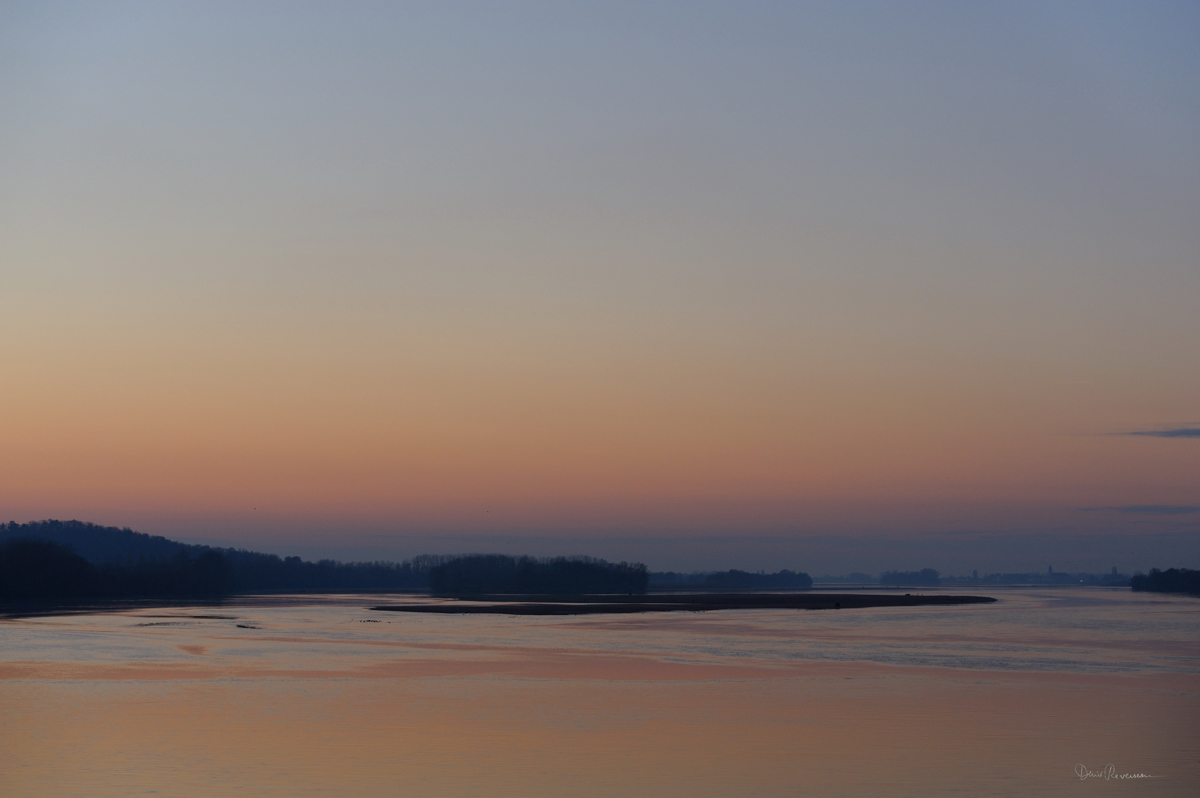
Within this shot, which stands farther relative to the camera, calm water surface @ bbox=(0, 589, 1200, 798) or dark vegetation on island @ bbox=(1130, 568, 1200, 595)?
dark vegetation on island @ bbox=(1130, 568, 1200, 595)

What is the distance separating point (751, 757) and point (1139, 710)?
37.7 ft

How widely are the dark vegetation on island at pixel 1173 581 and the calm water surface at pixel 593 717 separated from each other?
13694 cm

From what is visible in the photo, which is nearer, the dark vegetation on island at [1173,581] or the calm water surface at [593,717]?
the calm water surface at [593,717]

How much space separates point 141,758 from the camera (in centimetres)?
2067

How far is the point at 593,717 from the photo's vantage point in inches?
1019

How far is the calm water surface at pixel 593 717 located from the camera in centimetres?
1905

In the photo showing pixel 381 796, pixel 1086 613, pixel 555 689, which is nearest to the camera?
pixel 381 796

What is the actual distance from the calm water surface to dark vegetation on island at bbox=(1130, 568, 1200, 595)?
136944 millimetres

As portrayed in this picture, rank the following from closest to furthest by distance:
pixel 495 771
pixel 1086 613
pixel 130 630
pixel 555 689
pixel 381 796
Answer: pixel 381 796
pixel 495 771
pixel 555 689
pixel 130 630
pixel 1086 613

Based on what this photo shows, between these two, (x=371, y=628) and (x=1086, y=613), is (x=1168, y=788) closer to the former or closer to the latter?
(x=371, y=628)

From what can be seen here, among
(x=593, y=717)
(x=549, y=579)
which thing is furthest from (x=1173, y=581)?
(x=593, y=717)

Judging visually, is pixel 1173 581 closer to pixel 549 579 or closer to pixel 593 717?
pixel 549 579

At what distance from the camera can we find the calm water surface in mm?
19047

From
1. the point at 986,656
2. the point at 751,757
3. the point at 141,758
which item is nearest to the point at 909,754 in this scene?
the point at 751,757
